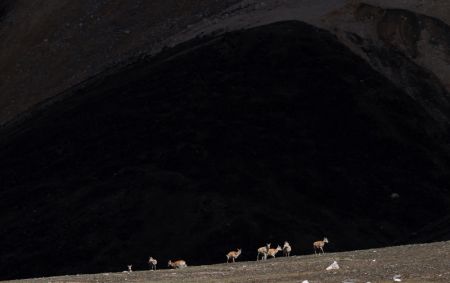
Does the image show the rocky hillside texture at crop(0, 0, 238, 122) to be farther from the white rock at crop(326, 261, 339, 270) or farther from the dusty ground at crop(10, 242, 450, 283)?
the white rock at crop(326, 261, 339, 270)

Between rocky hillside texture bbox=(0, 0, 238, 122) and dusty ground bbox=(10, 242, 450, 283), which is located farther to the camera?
rocky hillside texture bbox=(0, 0, 238, 122)

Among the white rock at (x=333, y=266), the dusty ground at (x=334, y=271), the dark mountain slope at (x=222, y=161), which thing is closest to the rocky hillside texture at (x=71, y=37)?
the dark mountain slope at (x=222, y=161)

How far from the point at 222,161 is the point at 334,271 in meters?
36.3

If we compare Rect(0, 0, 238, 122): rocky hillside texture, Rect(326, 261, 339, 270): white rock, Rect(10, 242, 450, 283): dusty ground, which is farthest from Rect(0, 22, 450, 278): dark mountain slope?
Rect(326, 261, 339, 270): white rock

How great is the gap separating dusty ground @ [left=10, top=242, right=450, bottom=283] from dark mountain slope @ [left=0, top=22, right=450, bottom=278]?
18.5m

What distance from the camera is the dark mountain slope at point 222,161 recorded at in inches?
2630

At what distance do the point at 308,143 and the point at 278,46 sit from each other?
45.5ft

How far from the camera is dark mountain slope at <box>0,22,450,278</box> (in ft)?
219

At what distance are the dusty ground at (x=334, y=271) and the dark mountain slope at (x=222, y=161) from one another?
18519mm

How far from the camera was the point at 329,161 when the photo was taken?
76.6 metres

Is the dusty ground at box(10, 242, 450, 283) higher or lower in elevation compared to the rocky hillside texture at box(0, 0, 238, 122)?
lower

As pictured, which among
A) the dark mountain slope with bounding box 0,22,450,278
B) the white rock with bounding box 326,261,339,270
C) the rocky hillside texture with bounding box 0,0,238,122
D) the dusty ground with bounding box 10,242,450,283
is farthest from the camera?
the rocky hillside texture with bounding box 0,0,238,122

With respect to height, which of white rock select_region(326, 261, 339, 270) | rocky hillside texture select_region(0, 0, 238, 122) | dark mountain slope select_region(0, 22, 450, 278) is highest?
rocky hillside texture select_region(0, 0, 238, 122)

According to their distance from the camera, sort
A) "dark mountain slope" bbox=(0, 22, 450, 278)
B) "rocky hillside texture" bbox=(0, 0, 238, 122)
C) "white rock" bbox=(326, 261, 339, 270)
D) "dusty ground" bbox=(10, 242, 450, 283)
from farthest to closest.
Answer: "rocky hillside texture" bbox=(0, 0, 238, 122) < "dark mountain slope" bbox=(0, 22, 450, 278) < "white rock" bbox=(326, 261, 339, 270) < "dusty ground" bbox=(10, 242, 450, 283)
